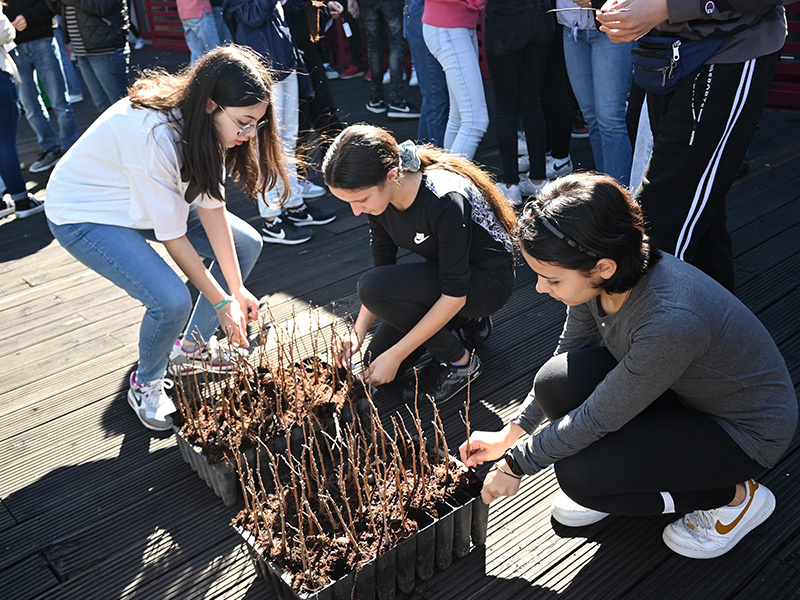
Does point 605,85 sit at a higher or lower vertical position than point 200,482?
higher

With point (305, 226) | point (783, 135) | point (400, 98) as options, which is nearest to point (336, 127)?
point (305, 226)

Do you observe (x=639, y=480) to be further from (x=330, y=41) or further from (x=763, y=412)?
(x=330, y=41)

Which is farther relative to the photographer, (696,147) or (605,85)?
(605,85)

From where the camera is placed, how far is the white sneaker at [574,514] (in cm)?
202

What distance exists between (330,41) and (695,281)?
283 inches

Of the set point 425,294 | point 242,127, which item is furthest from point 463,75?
point 242,127

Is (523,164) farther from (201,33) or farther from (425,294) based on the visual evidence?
(201,33)

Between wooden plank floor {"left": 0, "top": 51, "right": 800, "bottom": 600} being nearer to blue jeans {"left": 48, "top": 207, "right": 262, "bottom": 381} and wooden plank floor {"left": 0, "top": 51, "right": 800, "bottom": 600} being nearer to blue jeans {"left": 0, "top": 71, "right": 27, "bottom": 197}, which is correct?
blue jeans {"left": 48, "top": 207, "right": 262, "bottom": 381}

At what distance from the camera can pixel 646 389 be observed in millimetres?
1663

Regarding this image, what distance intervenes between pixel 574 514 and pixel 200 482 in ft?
3.78

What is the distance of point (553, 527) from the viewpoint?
2064 mm

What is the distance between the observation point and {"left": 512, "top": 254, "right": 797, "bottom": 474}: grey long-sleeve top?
5.34 ft

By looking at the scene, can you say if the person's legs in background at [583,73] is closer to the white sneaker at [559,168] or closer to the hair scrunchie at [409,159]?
the white sneaker at [559,168]

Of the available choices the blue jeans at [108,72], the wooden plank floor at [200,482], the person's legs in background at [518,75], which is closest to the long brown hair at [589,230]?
the wooden plank floor at [200,482]
